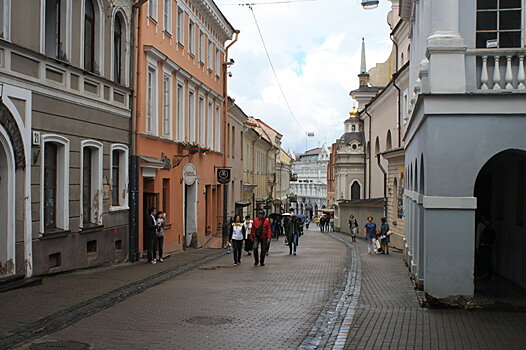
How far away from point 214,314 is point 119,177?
8.69 metres

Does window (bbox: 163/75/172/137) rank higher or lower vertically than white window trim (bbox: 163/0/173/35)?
lower

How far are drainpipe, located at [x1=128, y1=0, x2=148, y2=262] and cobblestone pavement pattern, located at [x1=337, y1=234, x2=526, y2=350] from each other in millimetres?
8170

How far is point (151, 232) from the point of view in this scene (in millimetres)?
18516

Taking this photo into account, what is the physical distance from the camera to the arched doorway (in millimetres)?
13812

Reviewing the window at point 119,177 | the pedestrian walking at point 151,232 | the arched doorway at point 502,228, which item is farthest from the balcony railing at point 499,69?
the window at point 119,177

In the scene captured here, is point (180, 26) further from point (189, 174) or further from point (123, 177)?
point (123, 177)

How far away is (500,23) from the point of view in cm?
1180

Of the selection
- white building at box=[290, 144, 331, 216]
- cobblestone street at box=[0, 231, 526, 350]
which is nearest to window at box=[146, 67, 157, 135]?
cobblestone street at box=[0, 231, 526, 350]

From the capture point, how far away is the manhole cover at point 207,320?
10087 mm

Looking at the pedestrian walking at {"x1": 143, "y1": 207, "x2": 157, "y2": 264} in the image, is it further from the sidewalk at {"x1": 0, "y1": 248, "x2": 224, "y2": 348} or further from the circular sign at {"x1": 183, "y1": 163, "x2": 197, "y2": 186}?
the circular sign at {"x1": 183, "y1": 163, "x2": 197, "y2": 186}

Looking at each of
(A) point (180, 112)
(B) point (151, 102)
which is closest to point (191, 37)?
(A) point (180, 112)

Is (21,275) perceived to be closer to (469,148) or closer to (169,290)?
(169,290)

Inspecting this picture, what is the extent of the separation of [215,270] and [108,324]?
27.5 feet

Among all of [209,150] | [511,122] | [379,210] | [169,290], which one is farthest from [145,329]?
[379,210]
